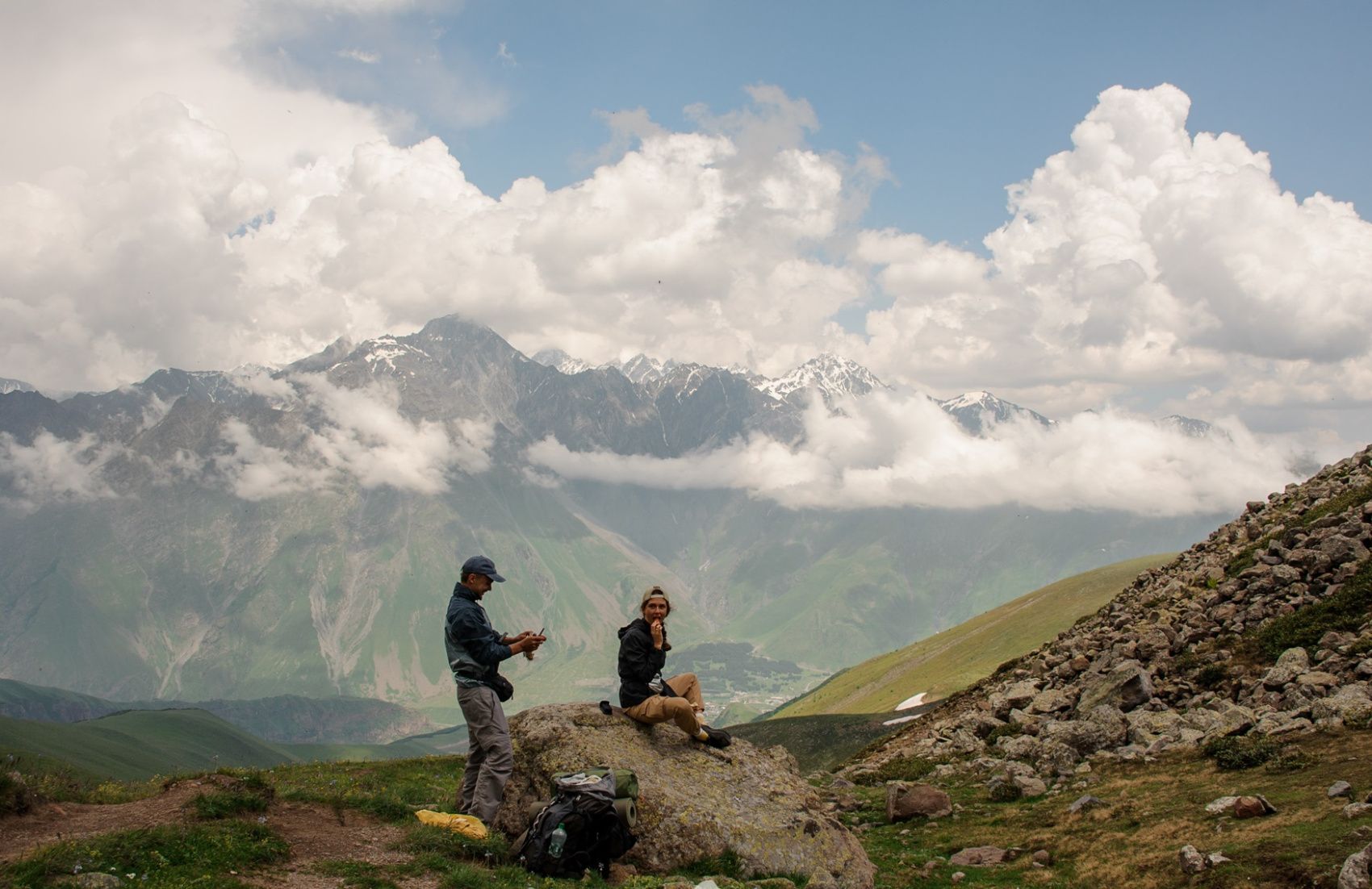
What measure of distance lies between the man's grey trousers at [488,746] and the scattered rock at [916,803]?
13.8m

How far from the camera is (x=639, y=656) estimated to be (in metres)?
18.3

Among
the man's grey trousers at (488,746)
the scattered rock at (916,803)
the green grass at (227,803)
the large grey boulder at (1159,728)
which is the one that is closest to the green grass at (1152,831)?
the scattered rock at (916,803)

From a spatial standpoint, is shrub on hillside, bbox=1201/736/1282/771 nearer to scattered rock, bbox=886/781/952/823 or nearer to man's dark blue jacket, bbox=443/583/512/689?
scattered rock, bbox=886/781/952/823

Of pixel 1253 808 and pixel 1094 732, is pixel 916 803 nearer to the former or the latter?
pixel 1094 732

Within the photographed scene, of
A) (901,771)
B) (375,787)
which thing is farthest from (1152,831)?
(375,787)

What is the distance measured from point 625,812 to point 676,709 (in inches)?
147

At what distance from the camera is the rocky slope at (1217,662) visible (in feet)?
84.9

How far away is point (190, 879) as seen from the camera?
1236 cm

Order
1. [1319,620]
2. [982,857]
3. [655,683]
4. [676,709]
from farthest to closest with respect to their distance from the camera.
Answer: [1319,620] < [982,857] < [655,683] < [676,709]

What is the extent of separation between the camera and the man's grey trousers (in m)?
17.2

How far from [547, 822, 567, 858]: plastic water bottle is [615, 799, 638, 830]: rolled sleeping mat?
3.22 feet

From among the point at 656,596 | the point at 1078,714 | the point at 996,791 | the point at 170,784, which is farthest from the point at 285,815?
the point at 1078,714

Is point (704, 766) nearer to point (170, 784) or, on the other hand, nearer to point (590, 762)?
point (590, 762)

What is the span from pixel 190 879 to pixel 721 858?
8783 millimetres
